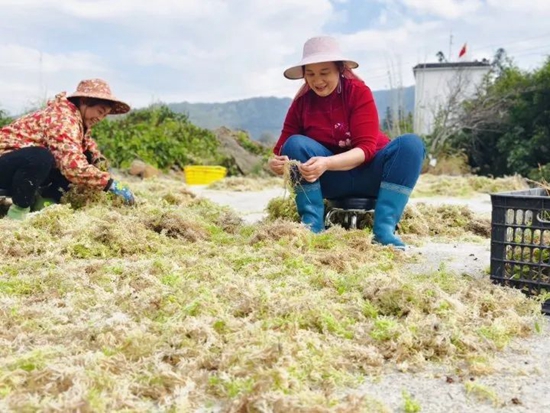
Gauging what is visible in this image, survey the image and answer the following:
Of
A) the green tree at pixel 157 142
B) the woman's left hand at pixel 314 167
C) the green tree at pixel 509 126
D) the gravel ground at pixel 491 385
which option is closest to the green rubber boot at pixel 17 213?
the woman's left hand at pixel 314 167

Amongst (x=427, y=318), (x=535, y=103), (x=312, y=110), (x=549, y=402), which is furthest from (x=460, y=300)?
(x=535, y=103)

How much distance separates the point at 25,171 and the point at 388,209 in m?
2.20

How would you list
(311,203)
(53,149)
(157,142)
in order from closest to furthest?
1. (311,203)
2. (53,149)
3. (157,142)

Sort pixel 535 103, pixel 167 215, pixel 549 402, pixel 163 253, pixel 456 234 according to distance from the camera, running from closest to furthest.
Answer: pixel 549 402 → pixel 163 253 → pixel 167 215 → pixel 456 234 → pixel 535 103

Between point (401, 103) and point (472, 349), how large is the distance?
53.7ft

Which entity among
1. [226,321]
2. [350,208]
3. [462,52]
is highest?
[462,52]

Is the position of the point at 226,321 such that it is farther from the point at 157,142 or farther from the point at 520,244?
the point at 157,142

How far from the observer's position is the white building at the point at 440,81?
19.5 metres

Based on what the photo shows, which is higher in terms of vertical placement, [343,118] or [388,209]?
[343,118]

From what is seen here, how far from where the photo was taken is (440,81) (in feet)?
74.7

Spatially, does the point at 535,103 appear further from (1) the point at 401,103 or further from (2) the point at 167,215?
(2) the point at 167,215

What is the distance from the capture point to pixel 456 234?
4.10 metres

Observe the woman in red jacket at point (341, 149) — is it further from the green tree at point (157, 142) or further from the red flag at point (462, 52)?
the red flag at point (462, 52)

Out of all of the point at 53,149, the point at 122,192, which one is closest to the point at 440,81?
the point at 122,192
